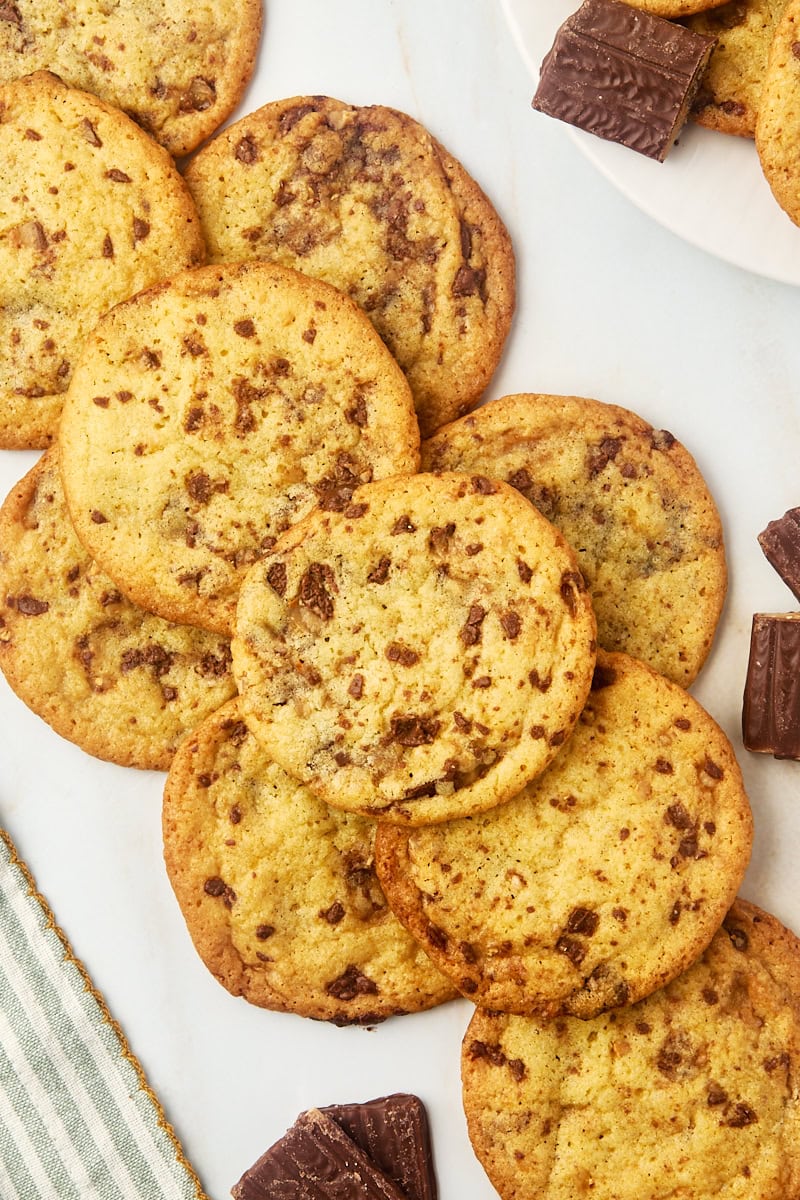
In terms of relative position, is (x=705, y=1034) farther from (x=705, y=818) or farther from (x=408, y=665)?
(x=408, y=665)

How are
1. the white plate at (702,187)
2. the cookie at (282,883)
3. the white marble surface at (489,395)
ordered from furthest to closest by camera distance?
the white marble surface at (489,395) < the cookie at (282,883) < the white plate at (702,187)

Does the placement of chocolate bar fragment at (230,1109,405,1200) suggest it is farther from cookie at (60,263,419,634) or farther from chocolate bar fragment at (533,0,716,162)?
chocolate bar fragment at (533,0,716,162)

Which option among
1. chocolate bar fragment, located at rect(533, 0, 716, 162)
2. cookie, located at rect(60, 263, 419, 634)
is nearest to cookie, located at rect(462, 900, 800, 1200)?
cookie, located at rect(60, 263, 419, 634)

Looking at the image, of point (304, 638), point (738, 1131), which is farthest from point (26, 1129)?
point (738, 1131)

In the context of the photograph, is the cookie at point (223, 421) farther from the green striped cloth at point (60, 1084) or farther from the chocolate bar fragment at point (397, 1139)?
the chocolate bar fragment at point (397, 1139)

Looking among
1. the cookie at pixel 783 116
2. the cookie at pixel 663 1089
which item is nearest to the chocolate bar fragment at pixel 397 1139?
the cookie at pixel 663 1089
